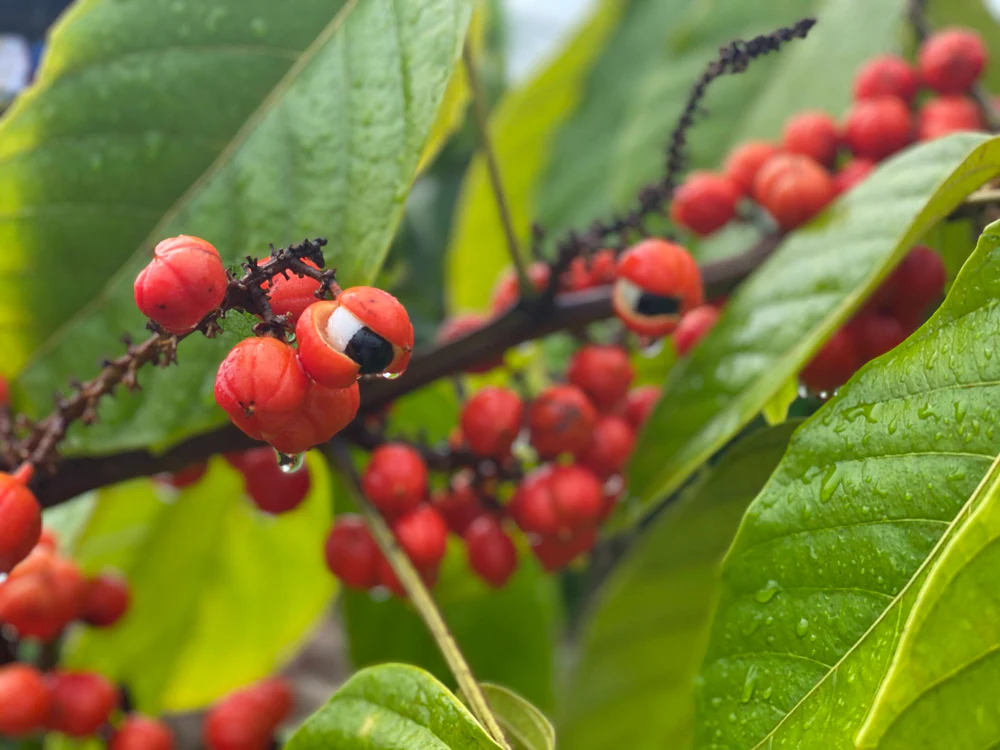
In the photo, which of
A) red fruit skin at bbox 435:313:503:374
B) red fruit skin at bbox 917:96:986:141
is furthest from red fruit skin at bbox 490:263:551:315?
A: red fruit skin at bbox 917:96:986:141

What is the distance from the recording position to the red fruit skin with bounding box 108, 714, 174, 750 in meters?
0.92

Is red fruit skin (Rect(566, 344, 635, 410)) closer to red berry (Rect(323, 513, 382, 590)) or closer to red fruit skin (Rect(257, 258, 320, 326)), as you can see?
red berry (Rect(323, 513, 382, 590))

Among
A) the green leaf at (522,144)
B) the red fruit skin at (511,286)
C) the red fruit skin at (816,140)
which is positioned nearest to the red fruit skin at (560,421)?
the red fruit skin at (511,286)

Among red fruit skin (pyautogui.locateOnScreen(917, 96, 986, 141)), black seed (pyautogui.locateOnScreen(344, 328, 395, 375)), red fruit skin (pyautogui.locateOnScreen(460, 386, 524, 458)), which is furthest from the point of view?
red fruit skin (pyautogui.locateOnScreen(917, 96, 986, 141))

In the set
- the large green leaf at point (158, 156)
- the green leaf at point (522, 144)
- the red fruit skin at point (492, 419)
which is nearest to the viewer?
the large green leaf at point (158, 156)

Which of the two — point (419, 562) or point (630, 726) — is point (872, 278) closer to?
point (419, 562)

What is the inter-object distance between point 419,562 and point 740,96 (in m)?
0.84

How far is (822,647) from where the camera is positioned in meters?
0.48

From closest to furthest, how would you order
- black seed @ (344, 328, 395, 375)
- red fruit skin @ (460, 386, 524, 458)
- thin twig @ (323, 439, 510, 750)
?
black seed @ (344, 328, 395, 375) < thin twig @ (323, 439, 510, 750) < red fruit skin @ (460, 386, 524, 458)

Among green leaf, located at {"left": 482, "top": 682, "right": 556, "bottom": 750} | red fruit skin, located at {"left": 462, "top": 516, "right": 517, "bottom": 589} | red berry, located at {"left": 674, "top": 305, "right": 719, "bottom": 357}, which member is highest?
green leaf, located at {"left": 482, "top": 682, "right": 556, "bottom": 750}

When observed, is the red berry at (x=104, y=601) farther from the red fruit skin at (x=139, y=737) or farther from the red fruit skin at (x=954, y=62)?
the red fruit skin at (x=954, y=62)

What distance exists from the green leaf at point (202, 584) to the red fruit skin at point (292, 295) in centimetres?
76

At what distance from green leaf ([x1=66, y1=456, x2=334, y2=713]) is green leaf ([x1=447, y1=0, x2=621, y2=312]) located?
0.41 m

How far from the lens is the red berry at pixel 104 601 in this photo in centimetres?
91
